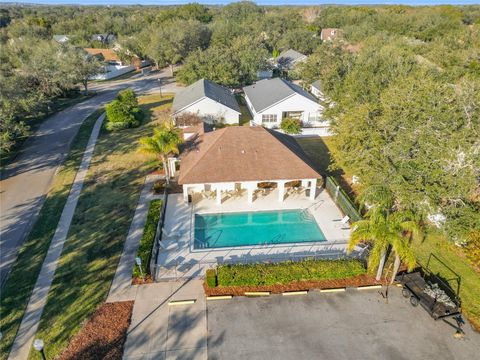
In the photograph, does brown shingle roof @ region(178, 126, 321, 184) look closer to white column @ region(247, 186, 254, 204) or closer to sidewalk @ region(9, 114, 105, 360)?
white column @ region(247, 186, 254, 204)

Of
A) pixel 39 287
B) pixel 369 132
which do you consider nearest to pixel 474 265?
pixel 369 132

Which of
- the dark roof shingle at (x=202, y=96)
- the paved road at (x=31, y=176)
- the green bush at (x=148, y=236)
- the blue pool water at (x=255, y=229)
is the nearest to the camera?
the green bush at (x=148, y=236)

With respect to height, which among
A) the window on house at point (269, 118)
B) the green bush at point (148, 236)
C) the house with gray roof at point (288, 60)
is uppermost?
the house with gray roof at point (288, 60)

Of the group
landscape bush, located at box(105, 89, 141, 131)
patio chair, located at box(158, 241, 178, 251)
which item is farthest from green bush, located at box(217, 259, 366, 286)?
landscape bush, located at box(105, 89, 141, 131)

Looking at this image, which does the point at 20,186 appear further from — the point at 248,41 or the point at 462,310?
the point at 248,41

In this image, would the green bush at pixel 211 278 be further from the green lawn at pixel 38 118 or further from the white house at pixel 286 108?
the green lawn at pixel 38 118

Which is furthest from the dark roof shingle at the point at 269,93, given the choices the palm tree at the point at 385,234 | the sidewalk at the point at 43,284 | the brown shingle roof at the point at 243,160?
the palm tree at the point at 385,234

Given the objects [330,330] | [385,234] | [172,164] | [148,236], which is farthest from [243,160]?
[330,330]
